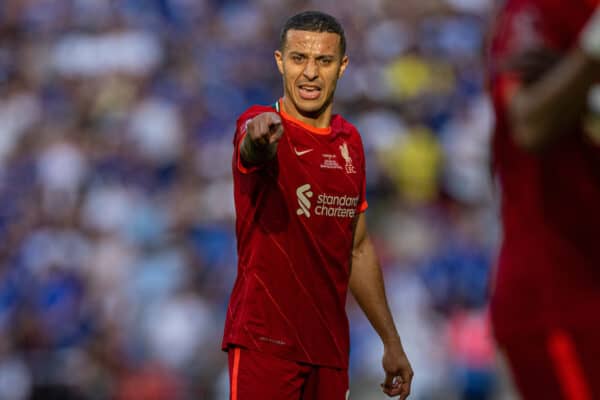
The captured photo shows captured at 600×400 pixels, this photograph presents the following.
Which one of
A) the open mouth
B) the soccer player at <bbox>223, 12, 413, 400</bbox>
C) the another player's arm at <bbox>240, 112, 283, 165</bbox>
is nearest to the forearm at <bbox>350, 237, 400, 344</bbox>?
the soccer player at <bbox>223, 12, 413, 400</bbox>

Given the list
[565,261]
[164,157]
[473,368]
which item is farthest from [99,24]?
[565,261]

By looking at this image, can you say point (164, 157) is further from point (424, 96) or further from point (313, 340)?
point (313, 340)

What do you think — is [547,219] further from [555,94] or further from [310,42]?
[310,42]

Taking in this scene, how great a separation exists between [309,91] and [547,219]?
227 centimetres

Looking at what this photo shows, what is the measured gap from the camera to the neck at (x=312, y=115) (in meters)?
5.26

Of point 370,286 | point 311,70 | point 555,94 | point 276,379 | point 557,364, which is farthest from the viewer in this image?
point 370,286

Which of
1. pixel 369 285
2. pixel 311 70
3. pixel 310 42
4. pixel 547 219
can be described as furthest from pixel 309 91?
pixel 547 219

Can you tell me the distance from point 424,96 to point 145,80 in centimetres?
376

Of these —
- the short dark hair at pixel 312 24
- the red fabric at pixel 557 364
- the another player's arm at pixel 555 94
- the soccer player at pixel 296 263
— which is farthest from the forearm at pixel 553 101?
the short dark hair at pixel 312 24

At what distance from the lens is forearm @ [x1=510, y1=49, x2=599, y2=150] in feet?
9.26

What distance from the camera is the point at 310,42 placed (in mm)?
5312

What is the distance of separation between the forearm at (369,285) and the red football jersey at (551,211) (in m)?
2.19

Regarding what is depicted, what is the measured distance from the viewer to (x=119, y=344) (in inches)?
448

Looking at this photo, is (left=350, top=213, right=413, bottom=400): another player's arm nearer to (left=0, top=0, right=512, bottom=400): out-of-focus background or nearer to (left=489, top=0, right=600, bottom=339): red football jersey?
(left=489, top=0, right=600, bottom=339): red football jersey
